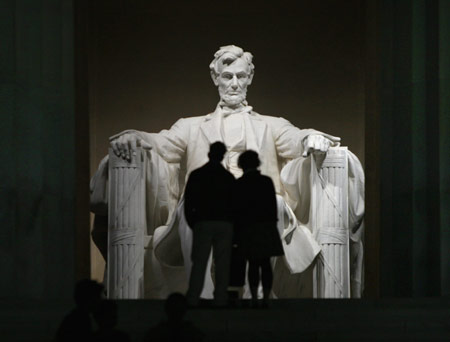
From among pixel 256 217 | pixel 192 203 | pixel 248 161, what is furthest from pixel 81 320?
pixel 248 161

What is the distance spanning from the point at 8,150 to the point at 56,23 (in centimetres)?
116

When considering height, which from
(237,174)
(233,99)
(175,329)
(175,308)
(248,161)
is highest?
(233,99)

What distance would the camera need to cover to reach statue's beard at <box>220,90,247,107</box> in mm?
13141

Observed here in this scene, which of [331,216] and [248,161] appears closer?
[248,161]

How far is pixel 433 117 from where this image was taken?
11.3m

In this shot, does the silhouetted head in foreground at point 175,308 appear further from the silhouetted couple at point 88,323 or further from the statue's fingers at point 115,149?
the statue's fingers at point 115,149

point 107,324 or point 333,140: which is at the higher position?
point 333,140

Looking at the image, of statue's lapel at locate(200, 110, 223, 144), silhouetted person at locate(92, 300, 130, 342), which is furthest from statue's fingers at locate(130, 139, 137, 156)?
silhouetted person at locate(92, 300, 130, 342)

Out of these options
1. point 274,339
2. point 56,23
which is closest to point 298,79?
point 56,23

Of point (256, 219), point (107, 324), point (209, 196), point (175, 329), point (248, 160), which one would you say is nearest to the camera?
point (107, 324)

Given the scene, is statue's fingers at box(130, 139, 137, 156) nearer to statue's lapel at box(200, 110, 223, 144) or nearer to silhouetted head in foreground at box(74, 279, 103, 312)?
statue's lapel at box(200, 110, 223, 144)

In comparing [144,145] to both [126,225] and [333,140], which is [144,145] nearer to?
[126,225]

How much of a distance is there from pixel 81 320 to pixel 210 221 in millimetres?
1825

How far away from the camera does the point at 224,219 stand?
914 cm
